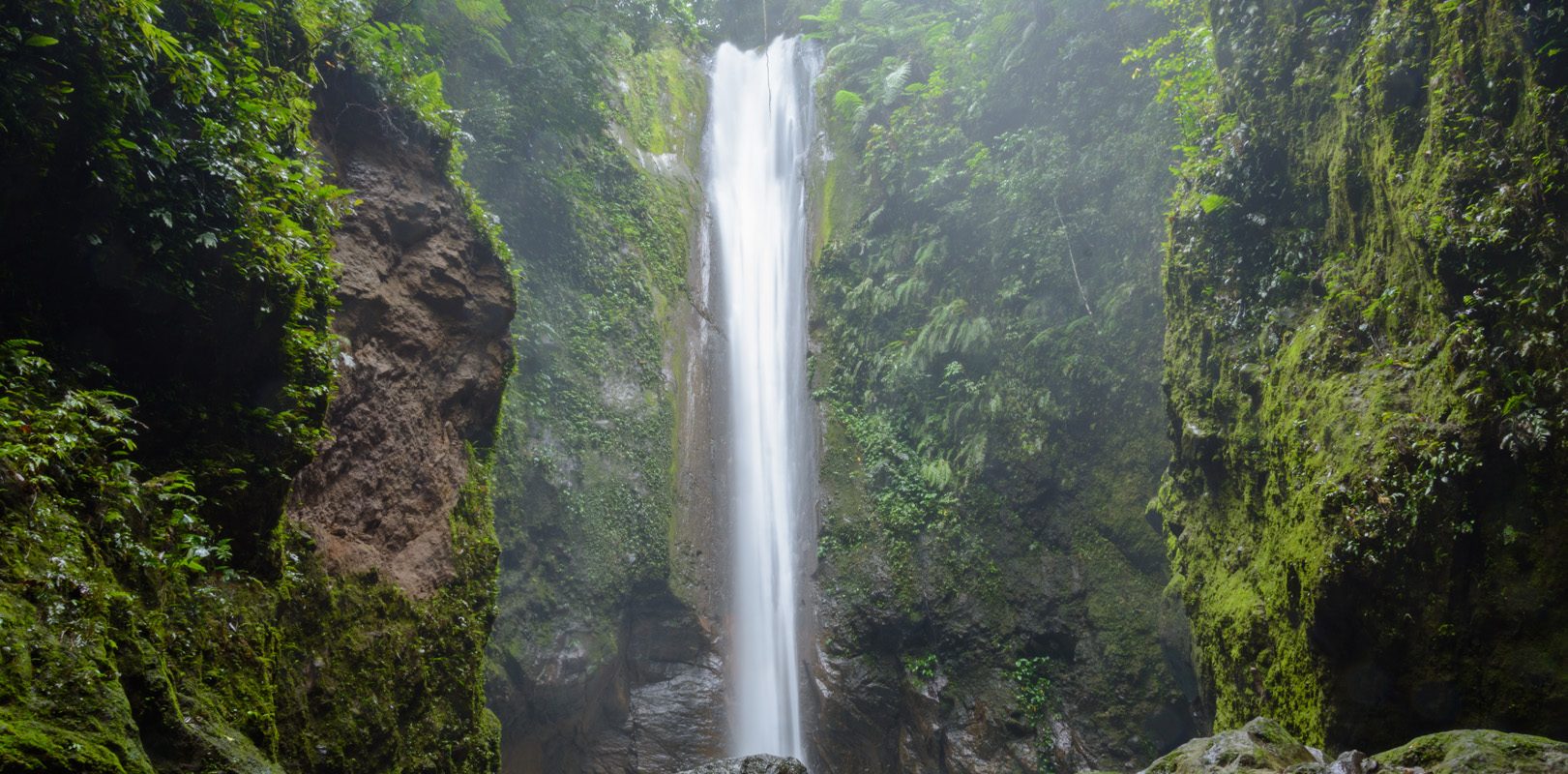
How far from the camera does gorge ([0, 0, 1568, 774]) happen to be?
338 centimetres

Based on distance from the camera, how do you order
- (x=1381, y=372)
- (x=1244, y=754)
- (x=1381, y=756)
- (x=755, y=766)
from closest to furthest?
1. (x=1381, y=756)
2. (x=1244, y=754)
3. (x=1381, y=372)
4. (x=755, y=766)

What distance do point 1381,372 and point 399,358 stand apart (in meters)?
7.43

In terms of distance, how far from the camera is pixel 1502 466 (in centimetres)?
387

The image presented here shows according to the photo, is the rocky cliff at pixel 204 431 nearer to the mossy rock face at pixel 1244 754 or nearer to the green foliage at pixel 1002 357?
the mossy rock face at pixel 1244 754

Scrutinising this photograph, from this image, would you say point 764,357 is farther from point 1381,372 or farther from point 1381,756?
point 1381,756

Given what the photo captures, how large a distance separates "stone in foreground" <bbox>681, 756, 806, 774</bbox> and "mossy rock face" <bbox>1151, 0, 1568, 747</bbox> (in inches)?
147

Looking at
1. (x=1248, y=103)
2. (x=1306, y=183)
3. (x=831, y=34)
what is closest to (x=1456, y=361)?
(x=1306, y=183)

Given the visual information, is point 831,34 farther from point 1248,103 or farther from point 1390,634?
→ point 1390,634

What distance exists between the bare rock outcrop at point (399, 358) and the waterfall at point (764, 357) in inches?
264

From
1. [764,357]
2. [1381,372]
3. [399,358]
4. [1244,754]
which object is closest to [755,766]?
[1244,754]

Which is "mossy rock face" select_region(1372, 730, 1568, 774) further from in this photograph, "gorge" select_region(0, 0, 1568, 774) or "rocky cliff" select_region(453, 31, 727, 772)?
"rocky cliff" select_region(453, 31, 727, 772)

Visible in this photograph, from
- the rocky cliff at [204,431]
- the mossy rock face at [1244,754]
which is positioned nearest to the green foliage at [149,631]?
the rocky cliff at [204,431]

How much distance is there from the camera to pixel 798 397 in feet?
45.0

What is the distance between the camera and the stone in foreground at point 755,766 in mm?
5434
